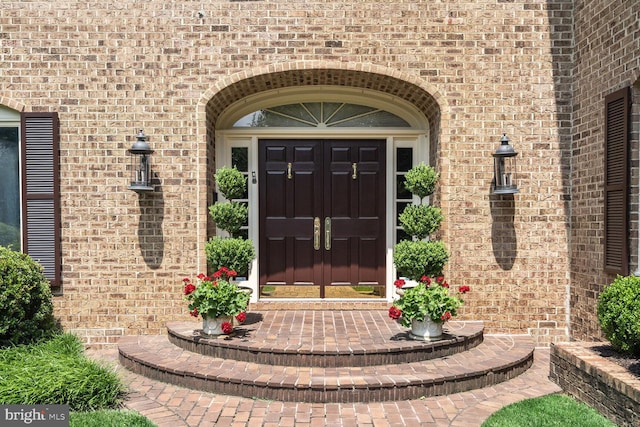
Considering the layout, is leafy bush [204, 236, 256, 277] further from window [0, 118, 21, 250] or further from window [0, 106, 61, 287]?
window [0, 118, 21, 250]

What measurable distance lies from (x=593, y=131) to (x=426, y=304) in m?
2.64

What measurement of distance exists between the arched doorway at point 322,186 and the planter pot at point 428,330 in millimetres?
1509

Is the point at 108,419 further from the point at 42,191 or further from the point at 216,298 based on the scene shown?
the point at 42,191

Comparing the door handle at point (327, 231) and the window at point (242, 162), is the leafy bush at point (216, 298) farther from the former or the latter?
the door handle at point (327, 231)

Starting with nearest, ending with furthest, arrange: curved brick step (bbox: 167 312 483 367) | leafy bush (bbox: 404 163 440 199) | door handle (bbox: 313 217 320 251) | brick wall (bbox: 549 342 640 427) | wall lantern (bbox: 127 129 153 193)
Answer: brick wall (bbox: 549 342 640 427) → curved brick step (bbox: 167 312 483 367) → leafy bush (bbox: 404 163 440 199) → wall lantern (bbox: 127 129 153 193) → door handle (bbox: 313 217 320 251)

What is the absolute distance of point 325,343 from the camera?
4617mm

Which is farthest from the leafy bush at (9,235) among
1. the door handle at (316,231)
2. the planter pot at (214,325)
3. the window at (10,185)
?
the door handle at (316,231)

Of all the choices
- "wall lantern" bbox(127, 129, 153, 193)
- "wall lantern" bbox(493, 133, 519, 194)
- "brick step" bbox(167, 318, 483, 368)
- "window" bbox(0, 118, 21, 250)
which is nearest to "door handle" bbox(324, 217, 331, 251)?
"brick step" bbox(167, 318, 483, 368)

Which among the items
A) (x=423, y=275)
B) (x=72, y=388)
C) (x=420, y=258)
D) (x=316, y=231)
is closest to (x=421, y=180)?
(x=420, y=258)

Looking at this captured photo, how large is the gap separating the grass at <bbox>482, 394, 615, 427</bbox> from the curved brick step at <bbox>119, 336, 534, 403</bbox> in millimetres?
531

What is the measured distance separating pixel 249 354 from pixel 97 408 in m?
1.33

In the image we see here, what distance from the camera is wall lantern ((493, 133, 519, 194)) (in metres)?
5.31

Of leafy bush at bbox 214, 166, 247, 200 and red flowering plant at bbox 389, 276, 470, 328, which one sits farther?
leafy bush at bbox 214, 166, 247, 200

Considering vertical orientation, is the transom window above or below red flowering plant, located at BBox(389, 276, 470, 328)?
above
